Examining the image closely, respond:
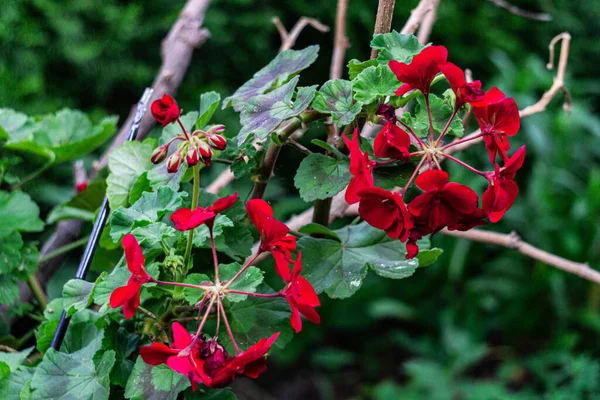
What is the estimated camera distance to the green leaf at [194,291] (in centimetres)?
47

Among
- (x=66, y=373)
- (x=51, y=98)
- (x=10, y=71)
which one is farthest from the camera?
(x=51, y=98)

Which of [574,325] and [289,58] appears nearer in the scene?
[289,58]

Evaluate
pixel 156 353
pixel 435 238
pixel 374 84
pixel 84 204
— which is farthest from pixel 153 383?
pixel 435 238

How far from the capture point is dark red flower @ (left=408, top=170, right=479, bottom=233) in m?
0.43

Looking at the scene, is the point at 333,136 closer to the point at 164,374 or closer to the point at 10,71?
the point at 164,374

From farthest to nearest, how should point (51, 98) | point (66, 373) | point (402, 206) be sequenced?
point (51, 98) → point (66, 373) → point (402, 206)

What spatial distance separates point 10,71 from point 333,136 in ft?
4.43

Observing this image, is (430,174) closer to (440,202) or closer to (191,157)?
(440,202)

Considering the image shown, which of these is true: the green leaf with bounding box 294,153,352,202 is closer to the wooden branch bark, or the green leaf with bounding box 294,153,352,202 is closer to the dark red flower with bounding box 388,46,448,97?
the dark red flower with bounding box 388,46,448,97

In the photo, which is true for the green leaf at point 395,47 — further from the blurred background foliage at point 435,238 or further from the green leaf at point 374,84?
the blurred background foliage at point 435,238

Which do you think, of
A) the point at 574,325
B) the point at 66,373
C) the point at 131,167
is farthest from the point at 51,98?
the point at 574,325

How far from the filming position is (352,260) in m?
0.60

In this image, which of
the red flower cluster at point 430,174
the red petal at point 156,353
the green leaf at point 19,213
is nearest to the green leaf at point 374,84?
the red flower cluster at point 430,174

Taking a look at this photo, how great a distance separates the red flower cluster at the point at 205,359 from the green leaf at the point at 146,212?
112 mm
